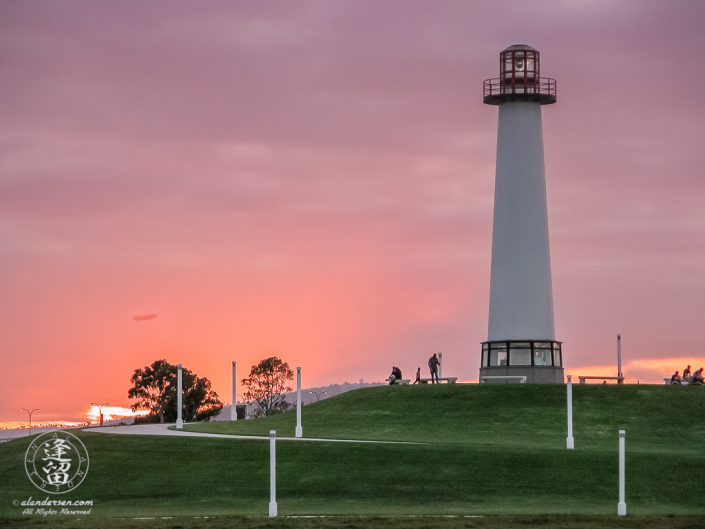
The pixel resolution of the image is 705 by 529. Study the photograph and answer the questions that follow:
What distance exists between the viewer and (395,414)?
54250 millimetres

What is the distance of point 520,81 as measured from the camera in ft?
206

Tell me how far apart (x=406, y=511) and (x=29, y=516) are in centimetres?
1053

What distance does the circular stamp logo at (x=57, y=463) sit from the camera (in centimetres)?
3675

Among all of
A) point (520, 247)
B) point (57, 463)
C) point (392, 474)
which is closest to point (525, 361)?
point (520, 247)

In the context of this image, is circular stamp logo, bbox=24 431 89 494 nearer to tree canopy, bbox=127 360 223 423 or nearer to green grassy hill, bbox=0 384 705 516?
green grassy hill, bbox=0 384 705 516

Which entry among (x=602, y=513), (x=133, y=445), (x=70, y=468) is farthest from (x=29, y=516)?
(x=602, y=513)

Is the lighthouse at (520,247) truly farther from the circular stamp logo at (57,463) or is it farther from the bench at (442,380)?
the circular stamp logo at (57,463)

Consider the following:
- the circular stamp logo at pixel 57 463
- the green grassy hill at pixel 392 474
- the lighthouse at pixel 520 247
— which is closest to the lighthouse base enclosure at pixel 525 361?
the lighthouse at pixel 520 247

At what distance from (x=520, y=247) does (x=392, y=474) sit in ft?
89.9

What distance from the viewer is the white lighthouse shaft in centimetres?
6162

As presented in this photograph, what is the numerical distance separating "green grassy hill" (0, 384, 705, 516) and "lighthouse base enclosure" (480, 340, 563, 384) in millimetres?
10961

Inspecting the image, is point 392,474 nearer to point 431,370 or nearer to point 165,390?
point 431,370

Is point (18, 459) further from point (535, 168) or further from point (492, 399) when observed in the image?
point (535, 168)

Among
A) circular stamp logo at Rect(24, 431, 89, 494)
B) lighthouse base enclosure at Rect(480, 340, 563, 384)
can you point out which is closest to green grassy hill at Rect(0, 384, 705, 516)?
circular stamp logo at Rect(24, 431, 89, 494)
